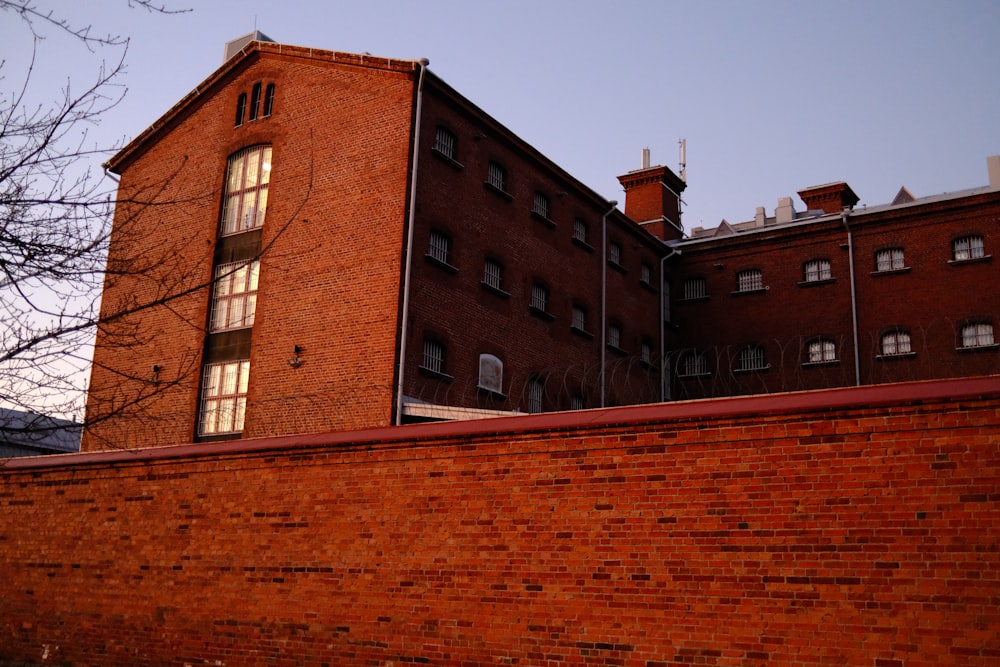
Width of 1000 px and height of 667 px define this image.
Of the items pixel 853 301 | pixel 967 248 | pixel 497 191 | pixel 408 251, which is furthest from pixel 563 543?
pixel 967 248

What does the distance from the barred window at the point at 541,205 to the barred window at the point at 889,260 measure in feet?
34.1

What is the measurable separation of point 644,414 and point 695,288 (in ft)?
75.9

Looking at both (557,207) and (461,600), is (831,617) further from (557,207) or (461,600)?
(557,207)

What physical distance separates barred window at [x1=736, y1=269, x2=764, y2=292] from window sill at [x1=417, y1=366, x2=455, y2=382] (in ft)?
45.0

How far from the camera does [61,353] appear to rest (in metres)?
8.04

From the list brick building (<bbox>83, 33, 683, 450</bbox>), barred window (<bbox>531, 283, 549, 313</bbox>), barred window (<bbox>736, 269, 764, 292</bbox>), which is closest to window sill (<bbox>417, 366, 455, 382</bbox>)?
brick building (<bbox>83, 33, 683, 450</bbox>)

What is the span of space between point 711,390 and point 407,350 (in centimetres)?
1406

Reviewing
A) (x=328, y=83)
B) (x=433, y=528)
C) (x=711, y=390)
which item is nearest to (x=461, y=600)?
(x=433, y=528)

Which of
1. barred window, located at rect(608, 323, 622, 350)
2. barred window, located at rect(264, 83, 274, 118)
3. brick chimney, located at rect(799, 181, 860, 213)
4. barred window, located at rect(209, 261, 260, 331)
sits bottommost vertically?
barred window, located at rect(209, 261, 260, 331)

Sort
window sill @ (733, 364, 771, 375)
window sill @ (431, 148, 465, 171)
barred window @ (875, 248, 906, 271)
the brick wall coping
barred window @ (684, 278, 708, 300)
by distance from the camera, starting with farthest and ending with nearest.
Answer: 1. barred window @ (684, 278, 708, 300)
2. window sill @ (733, 364, 771, 375)
3. barred window @ (875, 248, 906, 271)
4. window sill @ (431, 148, 465, 171)
5. the brick wall coping

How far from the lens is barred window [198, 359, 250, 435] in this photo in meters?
21.7

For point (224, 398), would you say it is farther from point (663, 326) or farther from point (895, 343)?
point (895, 343)

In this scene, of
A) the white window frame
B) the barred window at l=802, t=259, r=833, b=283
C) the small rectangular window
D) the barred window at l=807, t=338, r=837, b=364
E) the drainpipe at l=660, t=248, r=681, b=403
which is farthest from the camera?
the barred window at l=802, t=259, r=833, b=283

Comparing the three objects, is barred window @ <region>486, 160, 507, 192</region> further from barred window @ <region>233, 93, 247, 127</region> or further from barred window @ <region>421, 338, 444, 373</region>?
barred window @ <region>233, 93, 247, 127</region>
